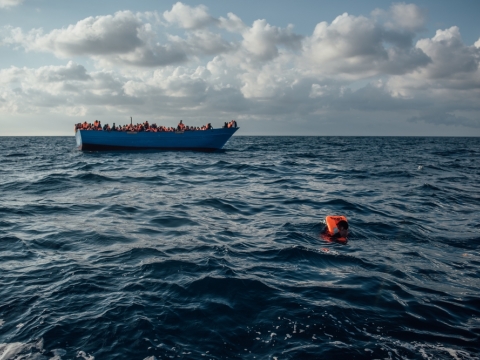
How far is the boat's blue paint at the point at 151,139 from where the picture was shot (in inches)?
1683

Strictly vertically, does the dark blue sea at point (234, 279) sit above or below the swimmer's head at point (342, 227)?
below

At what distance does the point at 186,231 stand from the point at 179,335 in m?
5.44

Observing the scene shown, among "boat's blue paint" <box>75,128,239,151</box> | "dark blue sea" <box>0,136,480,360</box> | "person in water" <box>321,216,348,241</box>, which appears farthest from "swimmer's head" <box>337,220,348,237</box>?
"boat's blue paint" <box>75,128,239,151</box>

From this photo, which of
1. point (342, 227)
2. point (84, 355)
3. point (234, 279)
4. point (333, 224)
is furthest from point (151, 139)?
point (84, 355)

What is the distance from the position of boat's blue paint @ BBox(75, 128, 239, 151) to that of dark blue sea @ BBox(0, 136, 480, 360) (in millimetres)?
28747

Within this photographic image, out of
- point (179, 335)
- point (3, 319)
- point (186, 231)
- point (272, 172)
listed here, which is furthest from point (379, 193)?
point (3, 319)

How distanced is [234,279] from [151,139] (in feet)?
127

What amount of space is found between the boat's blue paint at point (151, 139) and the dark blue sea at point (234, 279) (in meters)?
28.7

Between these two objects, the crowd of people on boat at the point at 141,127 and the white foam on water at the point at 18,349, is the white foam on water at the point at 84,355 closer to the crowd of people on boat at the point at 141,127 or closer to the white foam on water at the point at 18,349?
the white foam on water at the point at 18,349

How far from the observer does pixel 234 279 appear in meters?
7.07

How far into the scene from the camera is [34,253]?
8.45 m

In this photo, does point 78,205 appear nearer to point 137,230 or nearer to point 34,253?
point 137,230

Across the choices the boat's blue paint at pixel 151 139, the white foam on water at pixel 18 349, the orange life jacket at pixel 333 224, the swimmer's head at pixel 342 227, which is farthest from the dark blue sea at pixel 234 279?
the boat's blue paint at pixel 151 139

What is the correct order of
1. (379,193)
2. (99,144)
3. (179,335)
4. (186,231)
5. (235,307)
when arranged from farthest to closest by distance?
1. (99,144)
2. (379,193)
3. (186,231)
4. (235,307)
5. (179,335)
